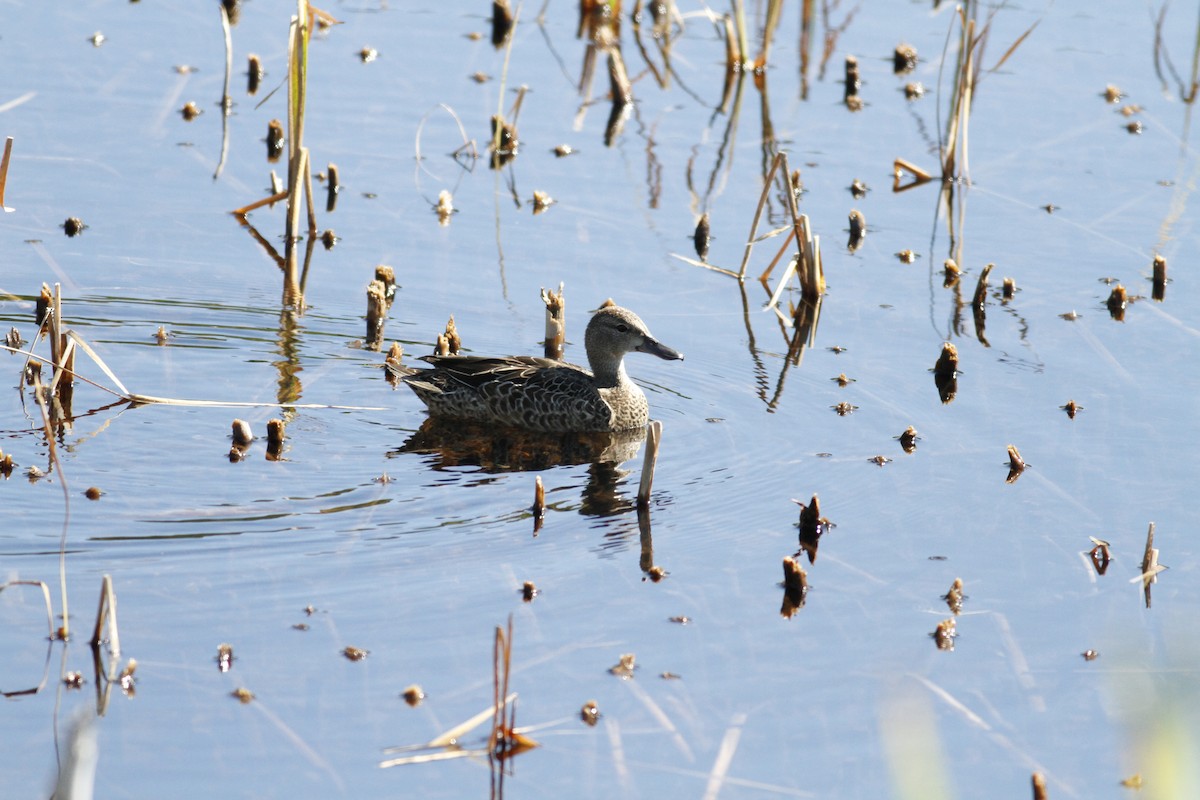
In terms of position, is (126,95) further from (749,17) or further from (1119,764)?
(1119,764)

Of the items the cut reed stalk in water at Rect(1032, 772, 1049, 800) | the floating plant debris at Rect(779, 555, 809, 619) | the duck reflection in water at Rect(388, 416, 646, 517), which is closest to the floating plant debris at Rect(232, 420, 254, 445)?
the duck reflection in water at Rect(388, 416, 646, 517)

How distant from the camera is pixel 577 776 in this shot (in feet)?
19.7

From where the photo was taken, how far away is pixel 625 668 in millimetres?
6695

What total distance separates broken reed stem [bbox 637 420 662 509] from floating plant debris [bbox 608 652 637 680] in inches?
68.6

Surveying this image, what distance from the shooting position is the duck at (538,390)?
31.9ft

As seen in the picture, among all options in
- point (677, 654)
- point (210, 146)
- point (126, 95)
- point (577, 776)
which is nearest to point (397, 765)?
point (577, 776)

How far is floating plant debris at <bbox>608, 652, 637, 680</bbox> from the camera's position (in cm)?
667

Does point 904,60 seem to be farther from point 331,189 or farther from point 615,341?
point 615,341

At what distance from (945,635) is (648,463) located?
1860 millimetres

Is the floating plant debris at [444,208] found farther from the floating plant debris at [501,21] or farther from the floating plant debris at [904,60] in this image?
the floating plant debris at [904,60]

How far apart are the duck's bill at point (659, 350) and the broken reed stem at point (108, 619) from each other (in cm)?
412

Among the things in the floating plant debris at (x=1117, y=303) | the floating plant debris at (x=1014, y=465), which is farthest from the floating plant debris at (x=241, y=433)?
the floating plant debris at (x=1117, y=303)

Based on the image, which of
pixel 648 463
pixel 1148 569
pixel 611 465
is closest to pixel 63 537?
pixel 648 463

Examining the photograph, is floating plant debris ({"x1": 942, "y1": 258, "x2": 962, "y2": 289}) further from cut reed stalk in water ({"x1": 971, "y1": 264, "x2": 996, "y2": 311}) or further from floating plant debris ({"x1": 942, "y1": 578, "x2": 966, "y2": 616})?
floating plant debris ({"x1": 942, "y1": 578, "x2": 966, "y2": 616})
